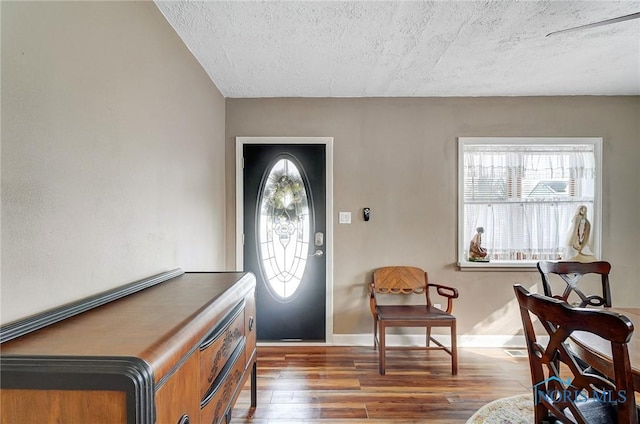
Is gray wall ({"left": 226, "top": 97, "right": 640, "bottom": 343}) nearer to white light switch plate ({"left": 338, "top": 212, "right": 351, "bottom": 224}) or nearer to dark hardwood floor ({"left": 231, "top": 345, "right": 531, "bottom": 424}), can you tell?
white light switch plate ({"left": 338, "top": 212, "right": 351, "bottom": 224})

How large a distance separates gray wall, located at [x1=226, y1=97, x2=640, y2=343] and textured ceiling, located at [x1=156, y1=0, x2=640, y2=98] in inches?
5.9

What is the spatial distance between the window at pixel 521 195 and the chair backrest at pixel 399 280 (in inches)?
22.0

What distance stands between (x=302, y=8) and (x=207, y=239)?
1.90 m

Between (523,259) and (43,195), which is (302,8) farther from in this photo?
(523,259)

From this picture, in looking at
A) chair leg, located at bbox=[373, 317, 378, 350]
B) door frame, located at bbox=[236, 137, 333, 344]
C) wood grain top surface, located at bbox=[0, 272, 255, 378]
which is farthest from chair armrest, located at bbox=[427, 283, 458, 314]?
wood grain top surface, located at bbox=[0, 272, 255, 378]

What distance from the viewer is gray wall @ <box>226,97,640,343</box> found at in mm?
3238

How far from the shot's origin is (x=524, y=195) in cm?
328

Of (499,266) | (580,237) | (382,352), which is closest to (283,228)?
(382,352)

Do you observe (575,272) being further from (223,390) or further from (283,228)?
(283,228)

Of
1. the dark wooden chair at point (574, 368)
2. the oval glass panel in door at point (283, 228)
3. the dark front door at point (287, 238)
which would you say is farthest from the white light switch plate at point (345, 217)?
the dark wooden chair at point (574, 368)

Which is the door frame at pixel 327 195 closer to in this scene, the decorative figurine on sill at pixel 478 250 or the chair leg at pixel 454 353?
the chair leg at pixel 454 353

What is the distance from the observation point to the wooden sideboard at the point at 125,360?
73 cm

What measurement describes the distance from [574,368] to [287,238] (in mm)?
2500

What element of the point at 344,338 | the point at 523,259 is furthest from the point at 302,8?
the point at 523,259
